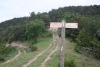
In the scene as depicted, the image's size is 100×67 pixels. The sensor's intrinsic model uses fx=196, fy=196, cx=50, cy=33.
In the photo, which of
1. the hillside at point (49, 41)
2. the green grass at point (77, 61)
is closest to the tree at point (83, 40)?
the hillside at point (49, 41)

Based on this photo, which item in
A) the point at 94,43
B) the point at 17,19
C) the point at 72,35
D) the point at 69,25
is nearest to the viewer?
the point at 69,25

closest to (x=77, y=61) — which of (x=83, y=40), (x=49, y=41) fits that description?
(x=83, y=40)

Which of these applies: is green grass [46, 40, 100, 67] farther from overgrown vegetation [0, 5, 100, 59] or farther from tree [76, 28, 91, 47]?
tree [76, 28, 91, 47]

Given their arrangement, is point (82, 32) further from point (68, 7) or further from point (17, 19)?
point (17, 19)

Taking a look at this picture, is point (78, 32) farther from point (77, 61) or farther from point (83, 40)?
point (77, 61)

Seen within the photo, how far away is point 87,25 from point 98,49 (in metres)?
20.3

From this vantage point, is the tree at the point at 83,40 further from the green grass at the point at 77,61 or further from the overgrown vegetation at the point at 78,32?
the green grass at the point at 77,61

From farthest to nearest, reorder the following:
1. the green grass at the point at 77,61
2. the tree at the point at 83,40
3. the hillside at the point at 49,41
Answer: the tree at the point at 83,40, the hillside at the point at 49,41, the green grass at the point at 77,61

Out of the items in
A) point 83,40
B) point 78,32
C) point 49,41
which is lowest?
point 49,41

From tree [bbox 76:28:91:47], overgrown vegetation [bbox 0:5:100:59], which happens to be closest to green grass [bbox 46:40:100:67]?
overgrown vegetation [bbox 0:5:100:59]

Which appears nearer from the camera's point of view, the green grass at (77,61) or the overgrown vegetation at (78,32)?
the green grass at (77,61)

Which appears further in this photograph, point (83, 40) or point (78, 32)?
point (78, 32)

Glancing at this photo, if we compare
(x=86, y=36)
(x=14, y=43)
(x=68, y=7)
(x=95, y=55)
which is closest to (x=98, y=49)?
(x=95, y=55)

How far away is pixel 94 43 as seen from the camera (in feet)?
144
